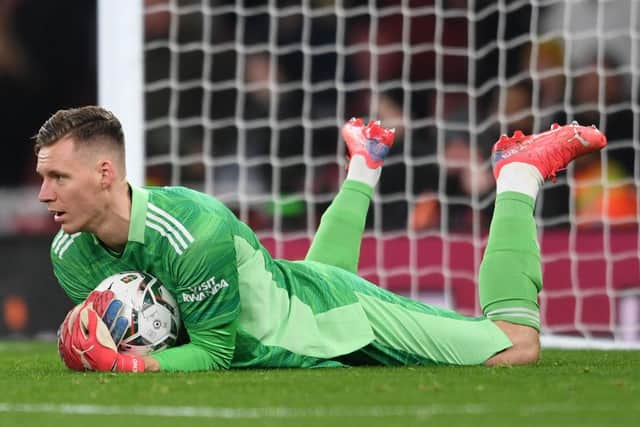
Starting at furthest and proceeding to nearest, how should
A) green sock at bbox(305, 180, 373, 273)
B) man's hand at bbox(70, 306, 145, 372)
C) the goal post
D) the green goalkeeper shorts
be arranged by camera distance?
the goal post < green sock at bbox(305, 180, 373, 273) < the green goalkeeper shorts < man's hand at bbox(70, 306, 145, 372)

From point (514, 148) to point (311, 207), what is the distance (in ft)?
11.3

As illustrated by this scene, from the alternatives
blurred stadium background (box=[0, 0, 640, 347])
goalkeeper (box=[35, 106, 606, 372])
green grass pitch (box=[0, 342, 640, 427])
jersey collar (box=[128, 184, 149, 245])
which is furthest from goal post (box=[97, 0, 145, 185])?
jersey collar (box=[128, 184, 149, 245])

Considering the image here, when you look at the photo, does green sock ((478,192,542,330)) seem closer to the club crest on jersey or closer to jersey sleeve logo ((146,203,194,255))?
the club crest on jersey

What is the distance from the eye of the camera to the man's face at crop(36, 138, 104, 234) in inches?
155

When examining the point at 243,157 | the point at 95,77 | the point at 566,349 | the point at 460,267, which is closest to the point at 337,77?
the point at 243,157

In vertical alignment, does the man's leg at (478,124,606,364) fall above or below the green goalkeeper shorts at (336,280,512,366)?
above

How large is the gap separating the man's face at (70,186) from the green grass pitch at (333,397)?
48cm

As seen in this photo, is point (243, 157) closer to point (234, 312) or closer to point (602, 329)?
point (602, 329)

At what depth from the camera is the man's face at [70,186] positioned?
394cm

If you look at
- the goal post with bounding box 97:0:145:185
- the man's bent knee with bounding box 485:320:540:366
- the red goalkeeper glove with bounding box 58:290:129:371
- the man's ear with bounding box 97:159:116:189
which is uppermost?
the goal post with bounding box 97:0:145:185

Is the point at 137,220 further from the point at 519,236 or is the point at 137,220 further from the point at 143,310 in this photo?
the point at 519,236

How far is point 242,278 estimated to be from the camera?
4168 millimetres

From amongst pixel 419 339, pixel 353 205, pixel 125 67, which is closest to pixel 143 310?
pixel 419 339

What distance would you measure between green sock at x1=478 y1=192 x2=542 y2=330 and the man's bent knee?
1.2 inches
